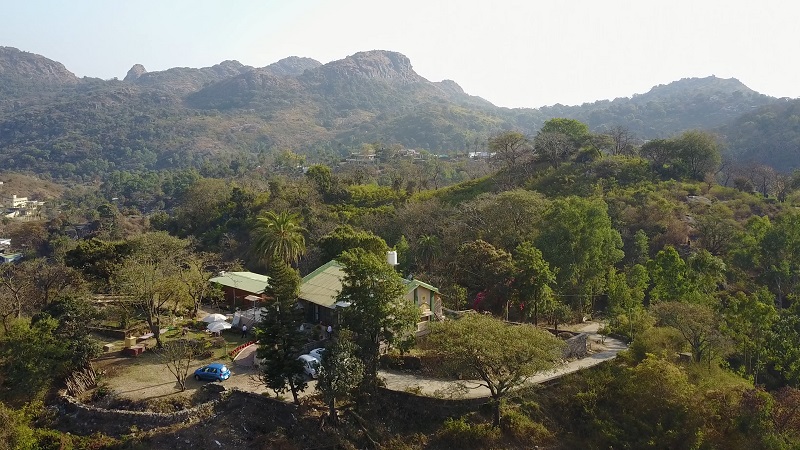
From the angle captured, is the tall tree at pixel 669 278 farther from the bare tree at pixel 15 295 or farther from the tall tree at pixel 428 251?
the bare tree at pixel 15 295

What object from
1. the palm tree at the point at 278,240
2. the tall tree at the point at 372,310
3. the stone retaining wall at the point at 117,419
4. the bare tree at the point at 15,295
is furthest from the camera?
the palm tree at the point at 278,240

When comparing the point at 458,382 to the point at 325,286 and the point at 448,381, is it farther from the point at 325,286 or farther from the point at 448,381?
the point at 325,286

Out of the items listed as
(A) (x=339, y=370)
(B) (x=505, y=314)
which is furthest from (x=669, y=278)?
(A) (x=339, y=370)

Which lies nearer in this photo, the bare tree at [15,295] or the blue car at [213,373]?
the blue car at [213,373]

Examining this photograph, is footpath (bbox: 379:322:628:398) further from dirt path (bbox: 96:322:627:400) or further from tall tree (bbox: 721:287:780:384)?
tall tree (bbox: 721:287:780:384)

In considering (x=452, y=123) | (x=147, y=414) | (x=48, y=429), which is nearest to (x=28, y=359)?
(x=48, y=429)

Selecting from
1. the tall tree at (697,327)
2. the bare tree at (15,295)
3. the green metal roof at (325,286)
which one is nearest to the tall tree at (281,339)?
the green metal roof at (325,286)
